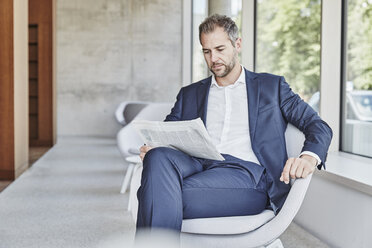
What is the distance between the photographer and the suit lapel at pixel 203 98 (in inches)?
98.3

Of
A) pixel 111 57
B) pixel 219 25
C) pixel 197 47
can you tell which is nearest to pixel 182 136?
pixel 219 25

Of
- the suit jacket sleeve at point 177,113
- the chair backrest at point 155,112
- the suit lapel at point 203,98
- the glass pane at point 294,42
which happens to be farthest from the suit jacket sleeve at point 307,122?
the chair backrest at point 155,112

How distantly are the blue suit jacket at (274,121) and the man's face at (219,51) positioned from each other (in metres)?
0.12

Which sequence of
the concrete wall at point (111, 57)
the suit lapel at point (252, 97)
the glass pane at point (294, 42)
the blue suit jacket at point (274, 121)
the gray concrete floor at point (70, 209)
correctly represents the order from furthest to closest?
the concrete wall at point (111, 57)
the glass pane at point (294, 42)
the gray concrete floor at point (70, 209)
the suit lapel at point (252, 97)
the blue suit jacket at point (274, 121)

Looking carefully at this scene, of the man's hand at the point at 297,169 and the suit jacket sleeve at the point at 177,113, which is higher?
the suit jacket sleeve at the point at 177,113

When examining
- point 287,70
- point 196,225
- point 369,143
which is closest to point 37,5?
point 287,70

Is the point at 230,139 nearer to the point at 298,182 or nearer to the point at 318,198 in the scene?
the point at 298,182

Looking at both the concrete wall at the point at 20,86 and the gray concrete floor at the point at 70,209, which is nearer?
the gray concrete floor at the point at 70,209

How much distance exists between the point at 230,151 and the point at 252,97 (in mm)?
257

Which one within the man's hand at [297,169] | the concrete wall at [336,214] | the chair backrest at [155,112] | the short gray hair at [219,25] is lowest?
the concrete wall at [336,214]

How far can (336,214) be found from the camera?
2844 millimetres

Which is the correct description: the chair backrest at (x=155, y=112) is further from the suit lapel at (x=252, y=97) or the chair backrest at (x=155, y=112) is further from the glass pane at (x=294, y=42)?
the suit lapel at (x=252, y=97)

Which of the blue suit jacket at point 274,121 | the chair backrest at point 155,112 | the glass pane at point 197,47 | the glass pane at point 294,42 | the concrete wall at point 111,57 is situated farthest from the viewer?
the concrete wall at point 111,57

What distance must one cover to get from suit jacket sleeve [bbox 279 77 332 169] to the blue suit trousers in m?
0.25
